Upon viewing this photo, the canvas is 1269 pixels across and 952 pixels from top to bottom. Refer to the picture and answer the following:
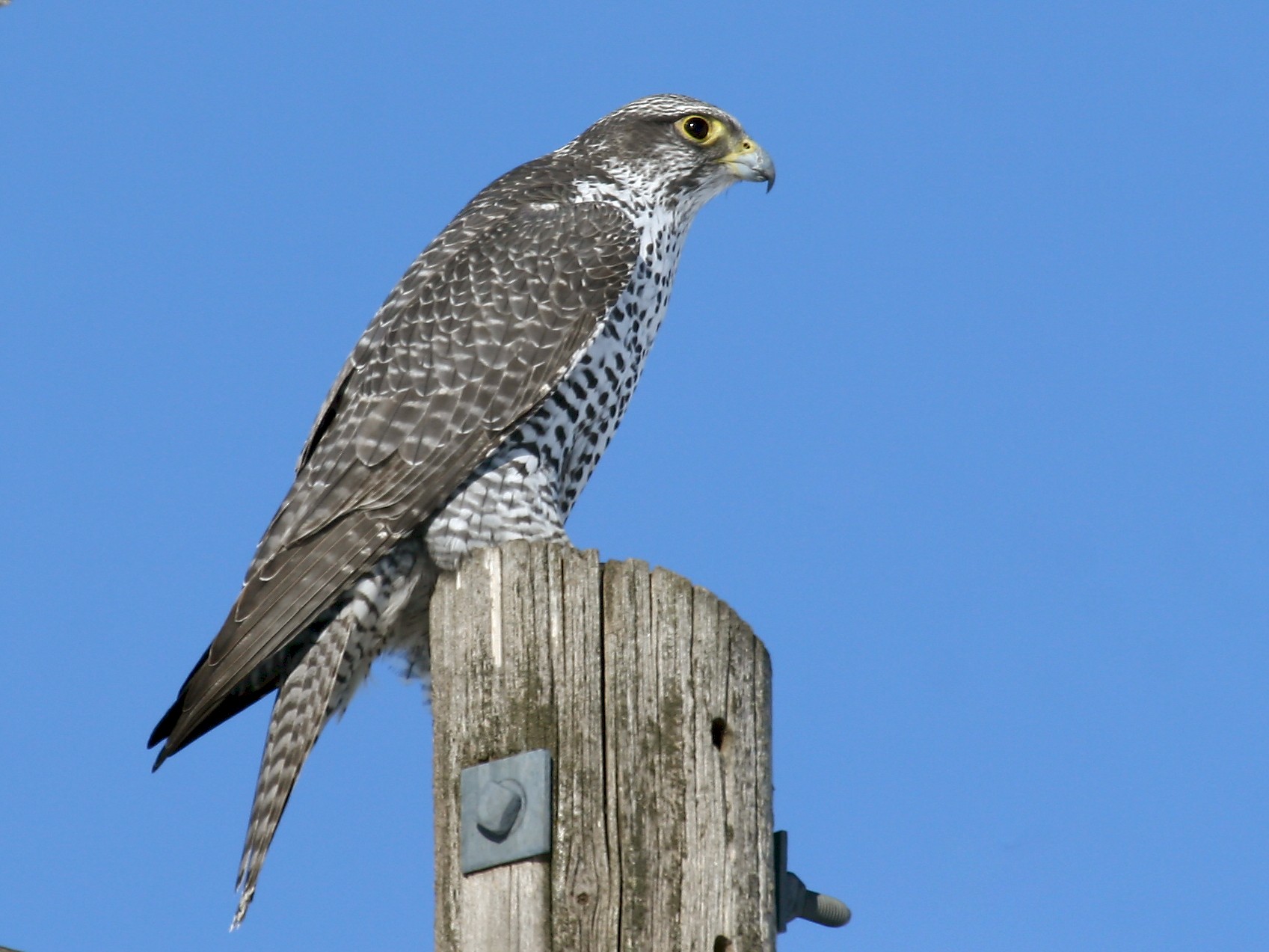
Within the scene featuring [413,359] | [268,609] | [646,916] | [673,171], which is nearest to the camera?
[646,916]

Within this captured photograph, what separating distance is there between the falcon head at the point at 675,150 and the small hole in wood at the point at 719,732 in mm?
3544

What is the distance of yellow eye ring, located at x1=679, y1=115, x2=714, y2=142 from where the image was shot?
659 centimetres

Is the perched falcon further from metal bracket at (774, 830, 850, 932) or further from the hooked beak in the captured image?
metal bracket at (774, 830, 850, 932)

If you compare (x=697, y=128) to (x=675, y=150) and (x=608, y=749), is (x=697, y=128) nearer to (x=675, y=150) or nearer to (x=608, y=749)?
(x=675, y=150)

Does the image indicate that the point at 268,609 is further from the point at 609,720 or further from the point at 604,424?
the point at 609,720

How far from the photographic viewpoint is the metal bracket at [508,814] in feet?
9.70

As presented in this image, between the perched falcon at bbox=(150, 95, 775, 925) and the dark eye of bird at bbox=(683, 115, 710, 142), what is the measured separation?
10.0 inches

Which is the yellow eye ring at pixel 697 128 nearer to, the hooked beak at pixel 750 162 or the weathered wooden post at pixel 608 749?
the hooked beak at pixel 750 162

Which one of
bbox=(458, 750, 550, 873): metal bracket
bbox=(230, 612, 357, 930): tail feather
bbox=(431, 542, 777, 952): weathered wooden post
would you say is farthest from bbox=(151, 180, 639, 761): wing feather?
bbox=(458, 750, 550, 873): metal bracket

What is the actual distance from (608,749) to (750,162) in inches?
163

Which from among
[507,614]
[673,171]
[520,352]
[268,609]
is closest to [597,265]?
[520,352]

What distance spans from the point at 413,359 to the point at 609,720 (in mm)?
2808

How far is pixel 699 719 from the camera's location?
122 inches

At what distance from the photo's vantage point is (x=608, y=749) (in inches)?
119
